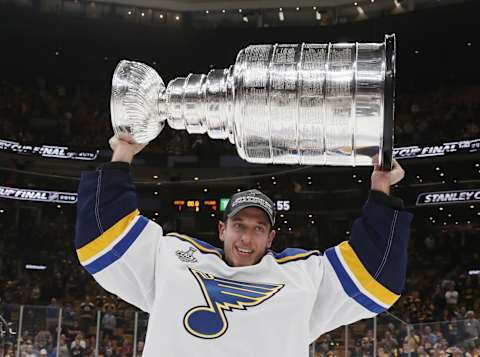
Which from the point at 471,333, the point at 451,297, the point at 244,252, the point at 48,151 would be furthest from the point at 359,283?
the point at 48,151

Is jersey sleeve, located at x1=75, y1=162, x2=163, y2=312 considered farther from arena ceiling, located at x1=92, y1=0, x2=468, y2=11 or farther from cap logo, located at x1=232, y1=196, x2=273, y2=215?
arena ceiling, located at x1=92, y1=0, x2=468, y2=11

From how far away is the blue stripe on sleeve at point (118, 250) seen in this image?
2.04m

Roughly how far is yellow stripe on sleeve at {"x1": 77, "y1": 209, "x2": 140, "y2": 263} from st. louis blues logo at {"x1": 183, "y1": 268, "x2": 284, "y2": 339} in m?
0.23

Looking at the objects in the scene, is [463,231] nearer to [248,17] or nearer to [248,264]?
[248,17]

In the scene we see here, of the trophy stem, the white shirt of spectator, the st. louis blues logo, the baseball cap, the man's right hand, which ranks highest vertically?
the white shirt of spectator

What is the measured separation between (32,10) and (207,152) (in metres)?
5.01

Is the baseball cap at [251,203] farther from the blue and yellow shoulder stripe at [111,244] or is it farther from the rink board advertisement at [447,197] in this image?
the rink board advertisement at [447,197]

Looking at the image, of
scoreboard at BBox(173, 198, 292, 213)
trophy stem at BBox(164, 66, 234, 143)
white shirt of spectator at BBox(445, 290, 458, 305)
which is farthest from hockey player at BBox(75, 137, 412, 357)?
scoreboard at BBox(173, 198, 292, 213)

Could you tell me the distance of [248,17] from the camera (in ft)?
53.0

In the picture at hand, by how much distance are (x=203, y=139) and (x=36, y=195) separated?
407 centimetres

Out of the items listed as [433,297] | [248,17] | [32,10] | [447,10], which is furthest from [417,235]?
[32,10]

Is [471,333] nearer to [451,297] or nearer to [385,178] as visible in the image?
[385,178]

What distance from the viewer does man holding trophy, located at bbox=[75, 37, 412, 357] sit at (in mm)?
1669

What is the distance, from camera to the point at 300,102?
1674mm
